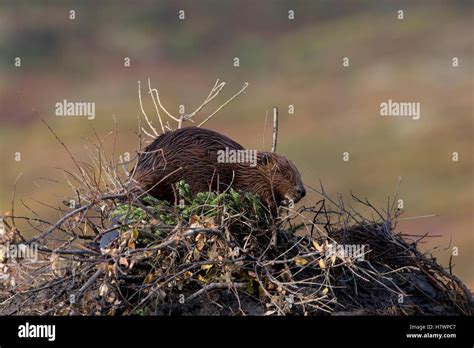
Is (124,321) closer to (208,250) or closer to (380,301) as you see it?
(208,250)

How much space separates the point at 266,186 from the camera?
8.10 metres

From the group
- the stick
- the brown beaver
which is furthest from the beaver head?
the stick

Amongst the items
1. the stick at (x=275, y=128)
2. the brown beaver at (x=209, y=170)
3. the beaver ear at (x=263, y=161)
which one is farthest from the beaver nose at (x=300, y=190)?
the stick at (x=275, y=128)

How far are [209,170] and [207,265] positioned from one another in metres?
1.35

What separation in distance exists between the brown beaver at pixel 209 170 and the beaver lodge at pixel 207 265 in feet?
0.64

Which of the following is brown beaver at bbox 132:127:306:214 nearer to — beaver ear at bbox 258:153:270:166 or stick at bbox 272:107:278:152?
beaver ear at bbox 258:153:270:166

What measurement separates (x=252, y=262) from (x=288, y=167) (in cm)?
149

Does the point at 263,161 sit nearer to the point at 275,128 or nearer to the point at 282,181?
the point at 282,181

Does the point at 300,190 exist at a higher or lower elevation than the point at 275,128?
lower

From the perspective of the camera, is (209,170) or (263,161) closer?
(209,170)

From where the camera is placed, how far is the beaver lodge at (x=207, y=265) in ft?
22.2

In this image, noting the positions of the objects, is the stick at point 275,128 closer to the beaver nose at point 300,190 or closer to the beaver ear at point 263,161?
the beaver ear at point 263,161

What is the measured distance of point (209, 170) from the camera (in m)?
8.02

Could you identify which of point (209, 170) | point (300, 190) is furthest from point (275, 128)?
point (209, 170)
